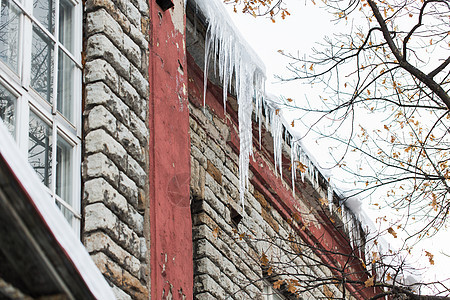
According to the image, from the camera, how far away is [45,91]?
4043 millimetres

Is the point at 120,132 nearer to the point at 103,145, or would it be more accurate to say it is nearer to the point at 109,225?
the point at 103,145

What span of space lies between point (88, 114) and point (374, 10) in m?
2.37

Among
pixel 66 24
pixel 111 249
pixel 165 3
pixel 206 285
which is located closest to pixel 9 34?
pixel 66 24

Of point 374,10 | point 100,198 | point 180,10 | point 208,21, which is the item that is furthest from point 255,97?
point 100,198

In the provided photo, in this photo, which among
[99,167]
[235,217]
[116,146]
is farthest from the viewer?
[235,217]

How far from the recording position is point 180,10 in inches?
232

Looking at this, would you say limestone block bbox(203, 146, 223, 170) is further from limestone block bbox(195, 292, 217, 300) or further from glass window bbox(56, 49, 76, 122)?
glass window bbox(56, 49, 76, 122)

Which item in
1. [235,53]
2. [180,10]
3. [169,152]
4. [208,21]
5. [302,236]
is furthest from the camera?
[302,236]

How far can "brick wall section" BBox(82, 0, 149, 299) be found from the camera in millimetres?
3973

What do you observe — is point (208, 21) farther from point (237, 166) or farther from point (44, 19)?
point (44, 19)

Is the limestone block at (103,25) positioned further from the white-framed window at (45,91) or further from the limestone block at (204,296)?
the limestone block at (204,296)

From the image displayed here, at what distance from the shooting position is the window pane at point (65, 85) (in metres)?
4.20

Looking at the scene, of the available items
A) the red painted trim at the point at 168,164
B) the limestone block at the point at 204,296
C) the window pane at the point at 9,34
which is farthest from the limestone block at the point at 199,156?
the window pane at the point at 9,34

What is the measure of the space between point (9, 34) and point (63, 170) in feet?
2.60
